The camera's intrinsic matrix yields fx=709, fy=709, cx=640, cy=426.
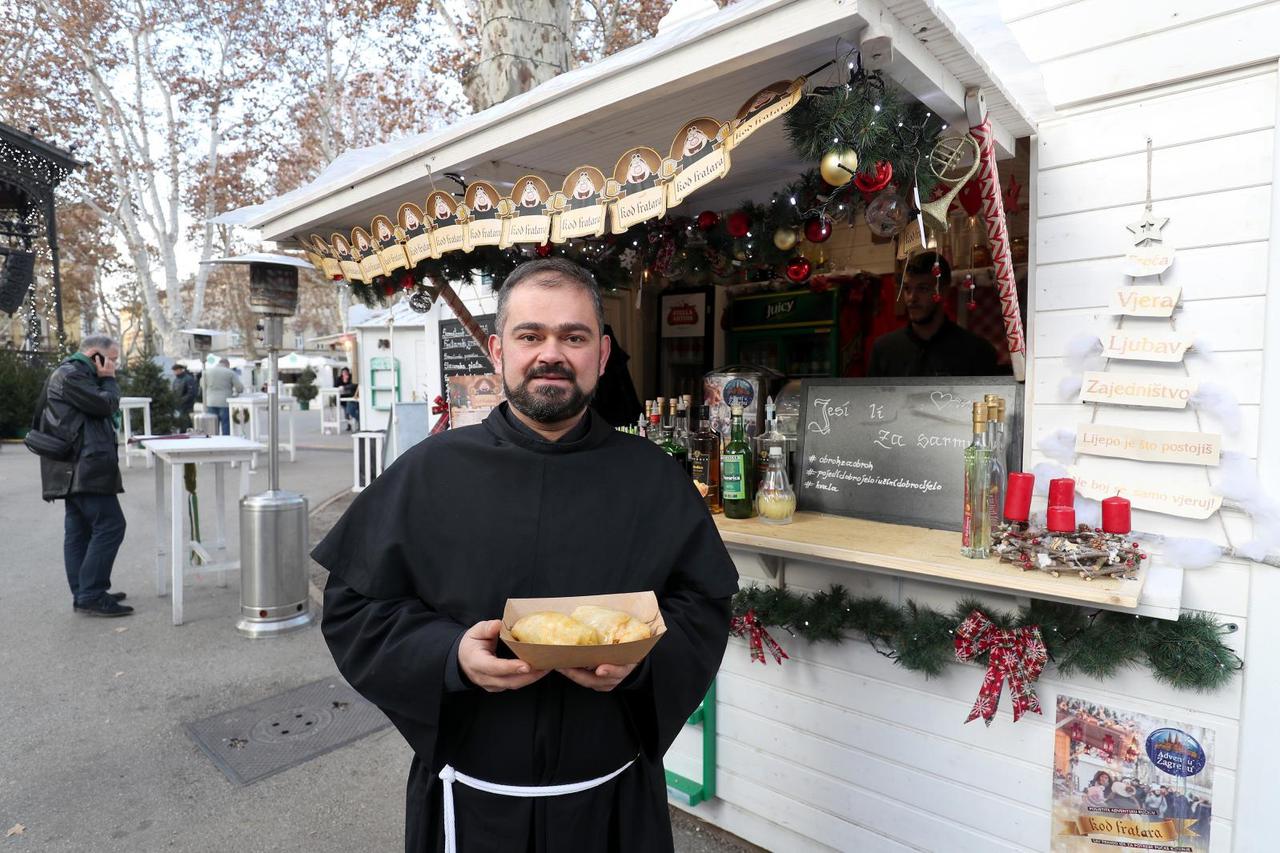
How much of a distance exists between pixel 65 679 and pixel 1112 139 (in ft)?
18.7

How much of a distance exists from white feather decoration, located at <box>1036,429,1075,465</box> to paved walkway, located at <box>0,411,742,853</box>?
6.37 feet

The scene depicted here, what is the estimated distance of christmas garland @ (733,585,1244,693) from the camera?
72.3 inches

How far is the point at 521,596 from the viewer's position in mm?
1546

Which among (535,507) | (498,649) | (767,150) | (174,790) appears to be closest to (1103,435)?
(767,150)

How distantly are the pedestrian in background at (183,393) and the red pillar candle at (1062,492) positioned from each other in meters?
16.8

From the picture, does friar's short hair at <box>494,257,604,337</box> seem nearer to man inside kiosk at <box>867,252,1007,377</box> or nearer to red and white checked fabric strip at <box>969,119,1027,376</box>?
red and white checked fabric strip at <box>969,119,1027,376</box>

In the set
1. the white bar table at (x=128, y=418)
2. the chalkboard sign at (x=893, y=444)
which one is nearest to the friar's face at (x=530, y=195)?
the chalkboard sign at (x=893, y=444)

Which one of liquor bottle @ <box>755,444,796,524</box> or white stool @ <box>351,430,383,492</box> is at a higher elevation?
liquor bottle @ <box>755,444,796,524</box>

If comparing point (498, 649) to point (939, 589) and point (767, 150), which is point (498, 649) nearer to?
point (939, 589)

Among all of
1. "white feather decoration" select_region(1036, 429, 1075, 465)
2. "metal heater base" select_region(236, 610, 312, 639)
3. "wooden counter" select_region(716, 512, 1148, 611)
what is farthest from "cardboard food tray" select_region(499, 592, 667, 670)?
"metal heater base" select_region(236, 610, 312, 639)

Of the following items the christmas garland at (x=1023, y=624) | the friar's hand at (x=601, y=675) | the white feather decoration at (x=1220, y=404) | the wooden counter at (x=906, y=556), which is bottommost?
the christmas garland at (x=1023, y=624)

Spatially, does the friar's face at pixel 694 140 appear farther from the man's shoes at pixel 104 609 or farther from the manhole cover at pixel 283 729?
the man's shoes at pixel 104 609

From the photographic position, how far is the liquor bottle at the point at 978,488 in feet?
6.38

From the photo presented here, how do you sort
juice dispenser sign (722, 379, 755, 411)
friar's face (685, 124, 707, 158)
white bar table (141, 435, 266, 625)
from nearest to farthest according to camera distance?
friar's face (685, 124, 707, 158) → juice dispenser sign (722, 379, 755, 411) → white bar table (141, 435, 266, 625)
